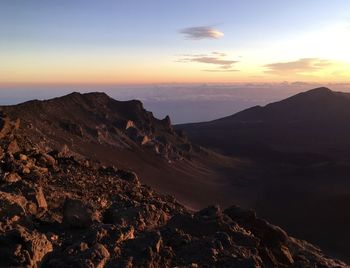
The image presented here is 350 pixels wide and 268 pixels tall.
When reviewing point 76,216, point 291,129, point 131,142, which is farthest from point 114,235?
point 291,129

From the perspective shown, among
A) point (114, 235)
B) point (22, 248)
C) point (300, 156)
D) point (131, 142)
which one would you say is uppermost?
point (22, 248)

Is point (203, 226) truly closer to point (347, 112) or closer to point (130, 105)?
point (130, 105)

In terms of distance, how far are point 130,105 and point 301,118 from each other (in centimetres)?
4608

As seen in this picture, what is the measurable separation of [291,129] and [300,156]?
2032 centimetres

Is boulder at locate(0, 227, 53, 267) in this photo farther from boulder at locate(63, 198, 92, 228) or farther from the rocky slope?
boulder at locate(63, 198, 92, 228)

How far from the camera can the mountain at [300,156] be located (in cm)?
3475

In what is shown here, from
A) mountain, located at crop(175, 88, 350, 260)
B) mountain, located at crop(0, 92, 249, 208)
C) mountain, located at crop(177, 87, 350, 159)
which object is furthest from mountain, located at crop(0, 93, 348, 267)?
mountain, located at crop(177, 87, 350, 159)

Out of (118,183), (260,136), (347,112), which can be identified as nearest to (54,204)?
(118,183)

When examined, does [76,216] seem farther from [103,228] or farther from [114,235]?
[114,235]

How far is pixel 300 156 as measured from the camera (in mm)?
65500

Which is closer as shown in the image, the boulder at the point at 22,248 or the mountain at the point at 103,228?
the boulder at the point at 22,248

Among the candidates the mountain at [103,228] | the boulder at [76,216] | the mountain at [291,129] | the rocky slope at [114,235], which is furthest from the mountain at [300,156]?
the boulder at [76,216]

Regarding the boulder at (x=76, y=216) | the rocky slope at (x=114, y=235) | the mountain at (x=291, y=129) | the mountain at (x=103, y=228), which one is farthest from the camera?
the mountain at (x=291, y=129)

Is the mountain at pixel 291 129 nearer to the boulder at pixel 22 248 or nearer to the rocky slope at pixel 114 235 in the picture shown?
the rocky slope at pixel 114 235
